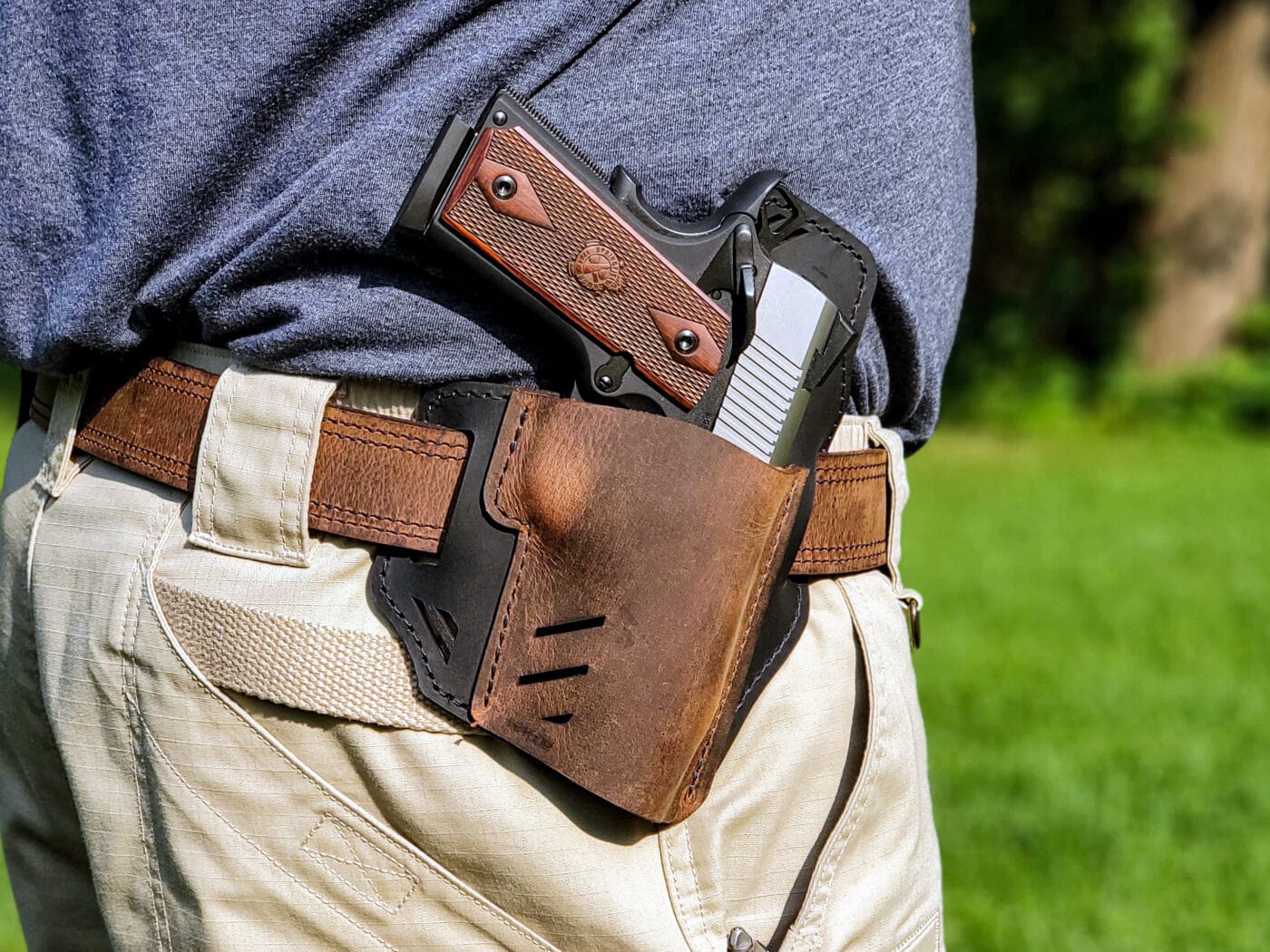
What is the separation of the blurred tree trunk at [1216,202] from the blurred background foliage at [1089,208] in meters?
0.03

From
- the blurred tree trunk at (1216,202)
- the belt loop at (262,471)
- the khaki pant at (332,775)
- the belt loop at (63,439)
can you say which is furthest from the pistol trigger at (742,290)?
the blurred tree trunk at (1216,202)

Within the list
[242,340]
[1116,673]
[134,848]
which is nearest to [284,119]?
[242,340]

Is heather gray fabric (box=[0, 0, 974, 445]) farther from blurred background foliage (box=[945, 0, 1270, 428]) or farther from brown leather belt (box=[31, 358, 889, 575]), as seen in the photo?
blurred background foliage (box=[945, 0, 1270, 428])

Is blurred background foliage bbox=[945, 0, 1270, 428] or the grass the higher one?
blurred background foliage bbox=[945, 0, 1270, 428]

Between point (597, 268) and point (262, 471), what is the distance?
36 cm

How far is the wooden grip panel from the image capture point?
1.15 m

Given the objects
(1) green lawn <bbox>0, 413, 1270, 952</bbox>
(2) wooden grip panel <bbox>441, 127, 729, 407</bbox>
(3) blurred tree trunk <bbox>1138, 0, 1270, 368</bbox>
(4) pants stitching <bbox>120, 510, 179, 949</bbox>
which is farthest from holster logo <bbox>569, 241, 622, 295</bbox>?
(3) blurred tree trunk <bbox>1138, 0, 1270, 368</bbox>

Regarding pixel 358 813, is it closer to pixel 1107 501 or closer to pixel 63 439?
pixel 63 439

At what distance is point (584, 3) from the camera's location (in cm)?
117

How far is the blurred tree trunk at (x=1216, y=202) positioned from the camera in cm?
1105

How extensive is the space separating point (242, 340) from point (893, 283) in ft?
2.09

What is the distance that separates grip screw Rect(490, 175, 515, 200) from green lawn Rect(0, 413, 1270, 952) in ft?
7.92

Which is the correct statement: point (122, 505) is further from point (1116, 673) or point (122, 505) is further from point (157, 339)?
point (1116, 673)

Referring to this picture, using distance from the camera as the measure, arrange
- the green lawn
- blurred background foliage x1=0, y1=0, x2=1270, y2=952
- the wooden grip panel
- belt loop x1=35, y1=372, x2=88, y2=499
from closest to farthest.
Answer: the wooden grip panel
belt loop x1=35, y1=372, x2=88, y2=499
the green lawn
blurred background foliage x1=0, y1=0, x2=1270, y2=952
